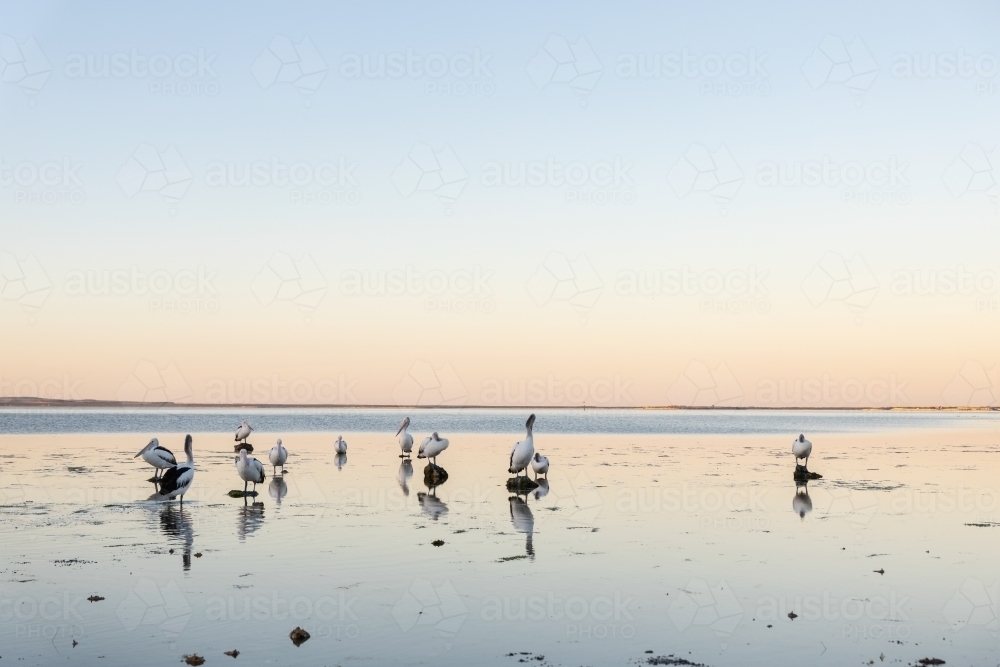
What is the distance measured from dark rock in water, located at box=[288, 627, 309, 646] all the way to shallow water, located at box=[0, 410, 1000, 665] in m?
0.09

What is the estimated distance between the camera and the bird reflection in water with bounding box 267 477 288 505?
21.9m

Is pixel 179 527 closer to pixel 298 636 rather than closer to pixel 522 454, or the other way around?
pixel 298 636

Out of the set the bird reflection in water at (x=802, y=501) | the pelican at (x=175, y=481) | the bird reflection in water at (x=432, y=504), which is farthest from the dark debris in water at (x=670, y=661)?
the pelican at (x=175, y=481)

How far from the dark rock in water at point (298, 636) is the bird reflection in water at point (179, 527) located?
12.4 feet

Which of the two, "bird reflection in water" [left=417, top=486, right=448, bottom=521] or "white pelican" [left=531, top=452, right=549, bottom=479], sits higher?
"white pelican" [left=531, top=452, right=549, bottom=479]

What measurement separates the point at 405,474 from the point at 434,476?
12.3 ft

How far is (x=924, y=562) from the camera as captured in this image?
45.1ft

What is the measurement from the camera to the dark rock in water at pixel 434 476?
25234 millimetres

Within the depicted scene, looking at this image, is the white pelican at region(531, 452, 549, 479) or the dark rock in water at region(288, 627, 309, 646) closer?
the dark rock in water at region(288, 627, 309, 646)

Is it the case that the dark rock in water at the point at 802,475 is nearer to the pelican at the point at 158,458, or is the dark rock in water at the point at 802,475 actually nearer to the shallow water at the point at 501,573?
the shallow water at the point at 501,573

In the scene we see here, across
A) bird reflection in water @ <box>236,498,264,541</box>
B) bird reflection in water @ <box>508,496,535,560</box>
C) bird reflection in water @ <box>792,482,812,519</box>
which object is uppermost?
bird reflection in water @ <box>236,498,264,541</box>

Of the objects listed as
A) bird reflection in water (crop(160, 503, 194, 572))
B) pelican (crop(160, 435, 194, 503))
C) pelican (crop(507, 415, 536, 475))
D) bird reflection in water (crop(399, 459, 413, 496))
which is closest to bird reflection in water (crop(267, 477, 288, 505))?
pelican (crop(160, 435, 194, 503))

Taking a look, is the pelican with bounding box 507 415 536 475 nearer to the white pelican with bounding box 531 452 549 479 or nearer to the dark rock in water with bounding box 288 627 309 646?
the white pelican with bounding box 531 452 549 479

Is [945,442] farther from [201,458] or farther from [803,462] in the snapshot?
[201,458]
